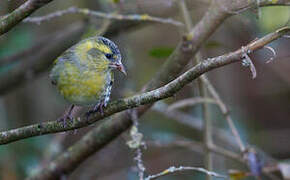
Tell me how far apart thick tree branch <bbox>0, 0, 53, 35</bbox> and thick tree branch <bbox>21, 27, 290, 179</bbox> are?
1.68 ft

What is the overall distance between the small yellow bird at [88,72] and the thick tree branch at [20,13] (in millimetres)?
829

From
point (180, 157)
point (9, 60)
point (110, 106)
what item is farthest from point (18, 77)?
point (110, 106)

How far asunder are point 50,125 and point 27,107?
3.11m

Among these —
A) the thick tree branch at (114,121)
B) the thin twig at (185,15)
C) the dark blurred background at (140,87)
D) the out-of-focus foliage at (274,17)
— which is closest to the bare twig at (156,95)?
the thick tree branch at (114,121)

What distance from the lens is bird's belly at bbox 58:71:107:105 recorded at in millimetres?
2969

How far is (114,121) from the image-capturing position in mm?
3316

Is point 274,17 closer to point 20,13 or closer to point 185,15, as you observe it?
point 185,15

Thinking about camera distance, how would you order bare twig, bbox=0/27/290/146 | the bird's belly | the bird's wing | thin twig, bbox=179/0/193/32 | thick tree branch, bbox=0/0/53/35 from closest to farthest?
1. bare twig, bbox=0/27/290/146
2. thick tree branch, bbox=0/0/53/35
3. the bird's belly
4. the bird's wing
5. thin twig, bbox=179/0/193/32

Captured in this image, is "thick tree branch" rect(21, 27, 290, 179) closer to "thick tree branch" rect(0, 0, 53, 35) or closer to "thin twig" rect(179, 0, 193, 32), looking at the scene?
"thick tree branch" rect(0, 0, 53, 35)

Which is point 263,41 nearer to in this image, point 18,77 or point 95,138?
point 95,138

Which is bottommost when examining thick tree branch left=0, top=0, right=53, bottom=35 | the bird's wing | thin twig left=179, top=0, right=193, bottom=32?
the bird's wing

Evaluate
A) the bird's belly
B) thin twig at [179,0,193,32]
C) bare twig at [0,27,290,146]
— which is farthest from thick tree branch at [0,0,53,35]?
thin twig at [179,0,193,32]

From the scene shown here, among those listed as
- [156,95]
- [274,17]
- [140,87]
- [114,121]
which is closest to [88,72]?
[114,121]

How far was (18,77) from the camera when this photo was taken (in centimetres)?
464
